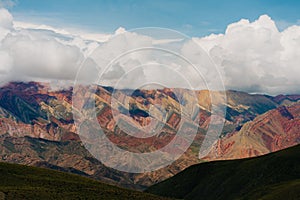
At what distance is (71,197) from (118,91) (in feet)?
243

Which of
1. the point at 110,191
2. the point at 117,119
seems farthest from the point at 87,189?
the point at 117,119

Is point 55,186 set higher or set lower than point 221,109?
lower

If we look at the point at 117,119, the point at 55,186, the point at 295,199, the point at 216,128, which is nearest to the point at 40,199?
the point at 55,186

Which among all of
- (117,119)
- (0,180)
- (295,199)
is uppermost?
(117,119)

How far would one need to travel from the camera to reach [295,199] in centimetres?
18588

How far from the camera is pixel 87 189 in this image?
18838 centimetres

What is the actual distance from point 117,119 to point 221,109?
29.6m

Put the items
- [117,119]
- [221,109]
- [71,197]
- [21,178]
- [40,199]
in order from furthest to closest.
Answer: [21,178], [71,197], [40,199], [117,119], [221,109]

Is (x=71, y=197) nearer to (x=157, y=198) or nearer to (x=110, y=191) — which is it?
(x=110, y=191)

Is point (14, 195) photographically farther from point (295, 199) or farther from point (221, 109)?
point (295, 199)

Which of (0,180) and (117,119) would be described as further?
(0,180)

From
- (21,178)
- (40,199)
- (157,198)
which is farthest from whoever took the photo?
(21,178)

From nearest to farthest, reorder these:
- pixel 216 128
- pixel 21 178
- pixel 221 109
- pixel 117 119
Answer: pixel 221 109 → pixel 216 128 → pixel 117 119 → pixel 21 178

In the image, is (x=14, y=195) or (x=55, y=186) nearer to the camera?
(x=14, y=195)
